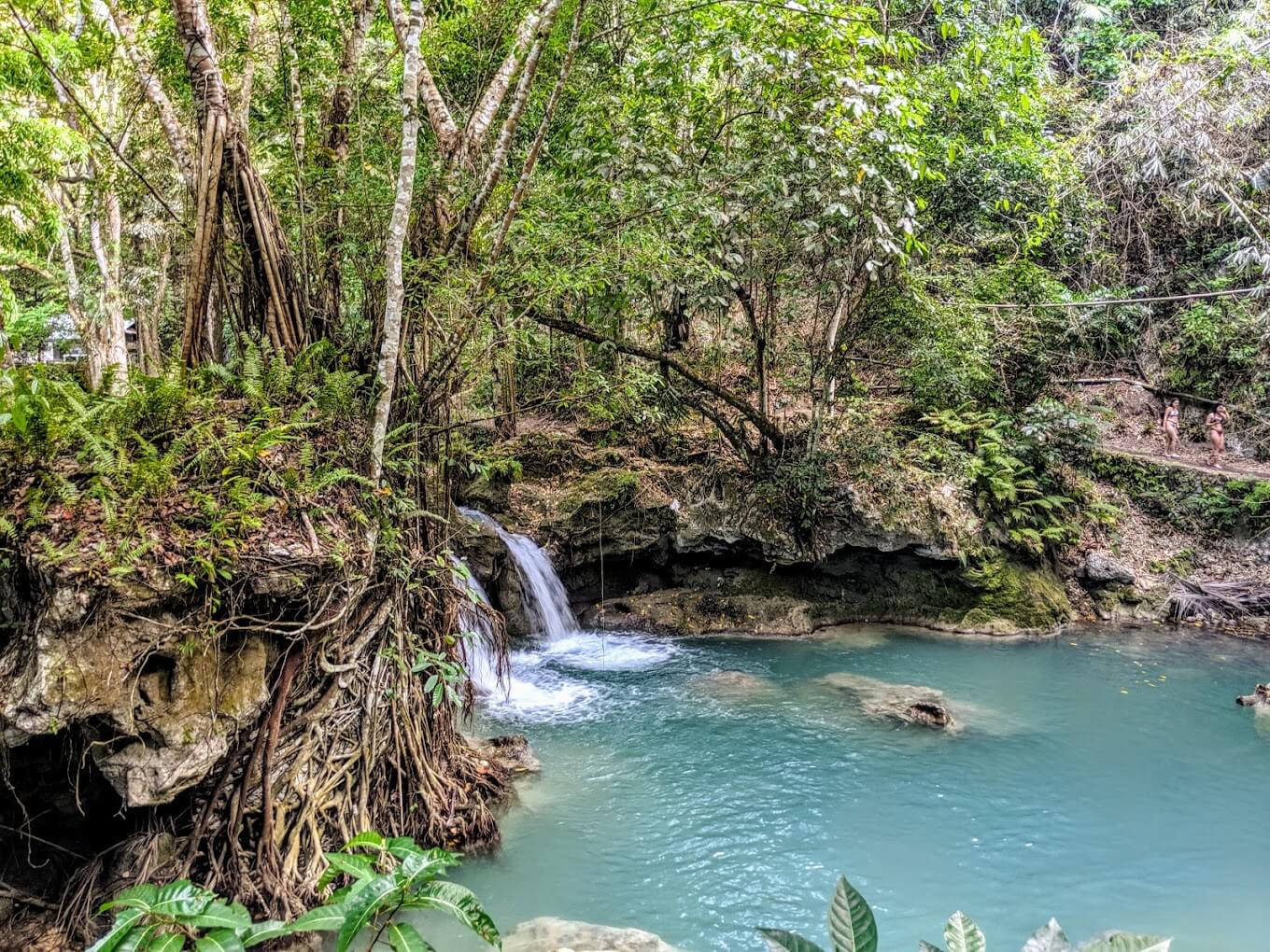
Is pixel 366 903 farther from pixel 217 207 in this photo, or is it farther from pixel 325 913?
pixel 217 207

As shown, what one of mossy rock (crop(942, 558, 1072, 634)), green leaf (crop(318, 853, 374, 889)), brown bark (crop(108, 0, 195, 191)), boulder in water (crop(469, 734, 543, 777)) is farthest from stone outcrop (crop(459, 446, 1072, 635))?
green leaf (crop(318, 853, 374, 889))

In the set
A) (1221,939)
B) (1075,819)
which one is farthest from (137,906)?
(1075,819)

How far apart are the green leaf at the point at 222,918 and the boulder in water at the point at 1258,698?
921 centimetres

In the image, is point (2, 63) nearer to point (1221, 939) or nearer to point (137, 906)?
point (137, 906)

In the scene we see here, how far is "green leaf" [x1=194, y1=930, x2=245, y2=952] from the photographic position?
1.64 meters

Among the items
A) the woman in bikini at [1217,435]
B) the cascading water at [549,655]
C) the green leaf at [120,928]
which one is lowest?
the cascading water at [549,655]

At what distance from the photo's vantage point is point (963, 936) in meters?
1.27

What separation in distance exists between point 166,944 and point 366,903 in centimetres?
54

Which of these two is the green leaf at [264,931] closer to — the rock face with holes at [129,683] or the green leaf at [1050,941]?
the green leaf at [1050,941]

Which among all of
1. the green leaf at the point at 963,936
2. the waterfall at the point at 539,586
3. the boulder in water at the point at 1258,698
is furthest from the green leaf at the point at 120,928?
the boulder in water at the point at 1258,698

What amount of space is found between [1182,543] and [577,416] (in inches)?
369

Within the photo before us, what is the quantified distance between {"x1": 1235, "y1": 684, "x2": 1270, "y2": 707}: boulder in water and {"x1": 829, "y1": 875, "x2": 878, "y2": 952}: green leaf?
874 cm

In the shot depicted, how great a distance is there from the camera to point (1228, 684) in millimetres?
8289

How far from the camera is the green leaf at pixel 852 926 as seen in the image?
1.20 m
